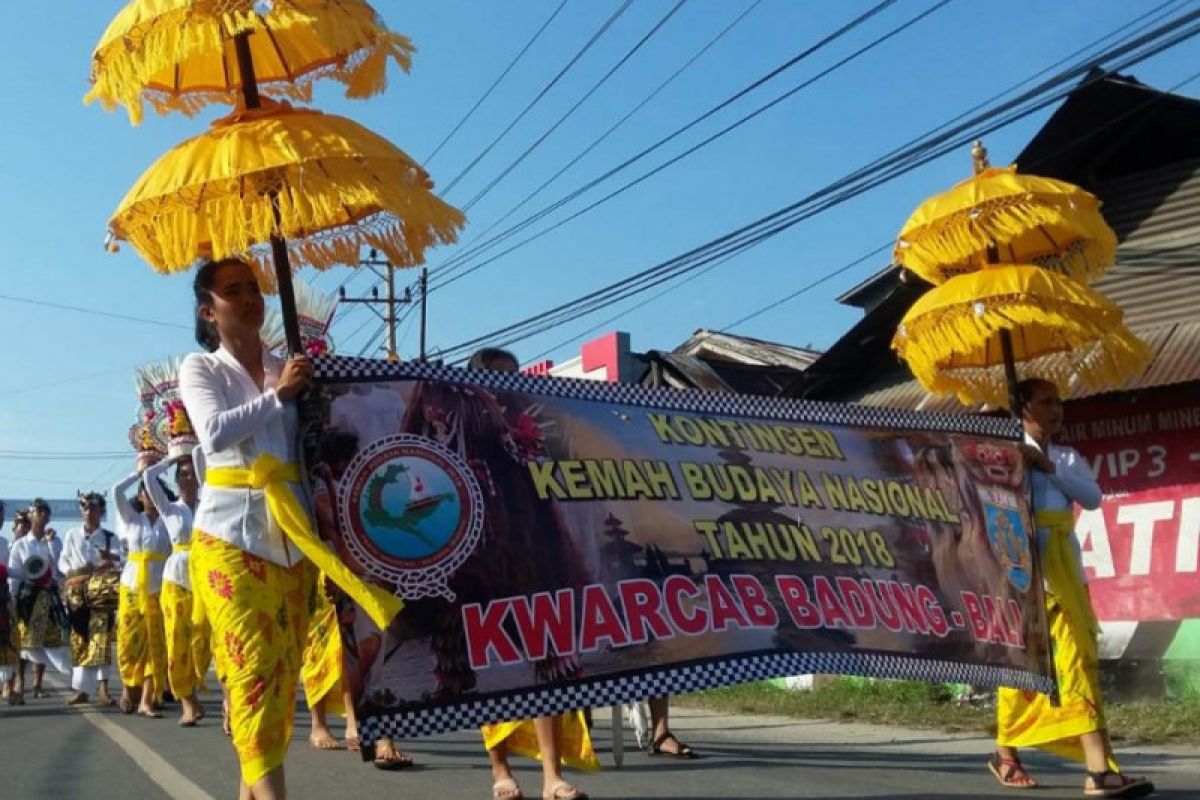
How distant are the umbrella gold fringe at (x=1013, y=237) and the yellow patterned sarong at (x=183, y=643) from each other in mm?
5809

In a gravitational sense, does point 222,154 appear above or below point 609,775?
above

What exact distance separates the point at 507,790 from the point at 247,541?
6.93 ft

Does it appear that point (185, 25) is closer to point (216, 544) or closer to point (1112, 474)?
point (216, 544)

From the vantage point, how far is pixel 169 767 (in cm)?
707

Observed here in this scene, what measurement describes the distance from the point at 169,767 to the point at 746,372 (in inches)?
545

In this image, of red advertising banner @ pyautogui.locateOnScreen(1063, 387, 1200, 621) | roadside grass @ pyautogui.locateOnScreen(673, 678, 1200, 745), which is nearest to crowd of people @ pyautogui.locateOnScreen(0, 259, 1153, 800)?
roadside grass @ pyautogui.locateOnScreen(673, 678, 1200, 745)

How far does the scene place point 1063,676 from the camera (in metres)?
5.86

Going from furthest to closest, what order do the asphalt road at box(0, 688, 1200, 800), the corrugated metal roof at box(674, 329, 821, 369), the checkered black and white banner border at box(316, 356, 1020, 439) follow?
the corrugated metal roof at box(674, 329, 821, 369), the asphalt road at box(0, 688, 1200, 800), the checkered black and white banner border at box(316, 356, 1020, 439)

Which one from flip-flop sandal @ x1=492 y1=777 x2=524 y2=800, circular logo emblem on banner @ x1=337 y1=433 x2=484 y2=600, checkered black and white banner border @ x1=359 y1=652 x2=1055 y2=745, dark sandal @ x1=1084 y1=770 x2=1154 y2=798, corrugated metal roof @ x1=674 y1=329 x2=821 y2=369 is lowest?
dark sandal @ x1=1084 y1=770 x2=1154 y2=798

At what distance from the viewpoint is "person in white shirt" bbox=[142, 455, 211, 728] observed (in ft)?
31.8

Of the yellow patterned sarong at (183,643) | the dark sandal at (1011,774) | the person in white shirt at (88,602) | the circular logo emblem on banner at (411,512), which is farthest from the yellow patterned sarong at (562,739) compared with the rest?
the person in white shirt at (88,602)

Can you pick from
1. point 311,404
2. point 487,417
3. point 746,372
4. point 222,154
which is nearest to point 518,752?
point 487,417

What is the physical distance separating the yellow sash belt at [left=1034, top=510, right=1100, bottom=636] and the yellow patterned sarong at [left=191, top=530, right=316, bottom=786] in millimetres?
3503

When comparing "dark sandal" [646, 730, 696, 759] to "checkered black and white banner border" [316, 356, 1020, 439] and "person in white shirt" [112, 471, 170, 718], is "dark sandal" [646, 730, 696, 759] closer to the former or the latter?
"checkered black and white banner border" [316, 356, 1020, 439]
